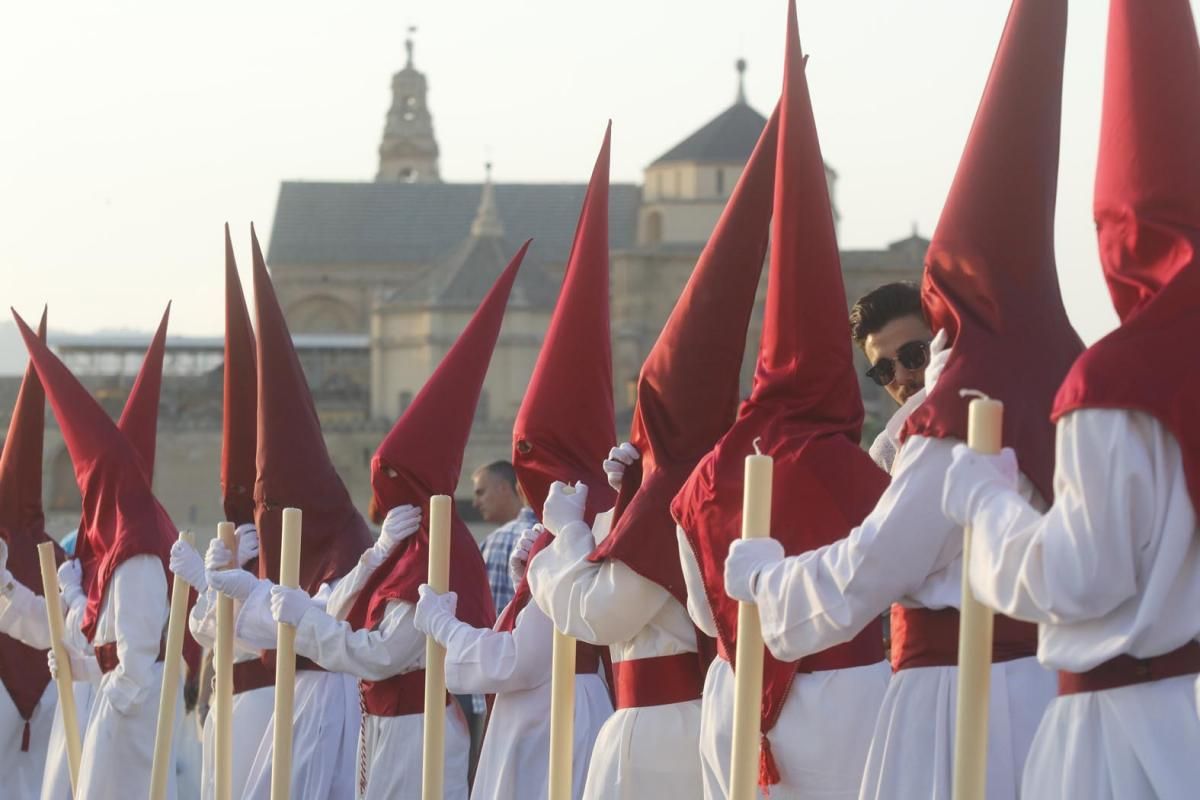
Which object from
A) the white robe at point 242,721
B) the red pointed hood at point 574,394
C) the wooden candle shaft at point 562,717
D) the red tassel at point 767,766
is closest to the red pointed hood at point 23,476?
the white robe at point 242,721

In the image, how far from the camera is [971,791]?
3.84 m

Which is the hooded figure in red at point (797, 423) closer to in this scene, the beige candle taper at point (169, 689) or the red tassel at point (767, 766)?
the red tassel at point (767, 766)

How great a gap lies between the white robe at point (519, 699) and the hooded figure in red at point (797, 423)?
52.9 inches

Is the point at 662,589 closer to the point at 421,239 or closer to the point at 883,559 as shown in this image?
the point at 883,559

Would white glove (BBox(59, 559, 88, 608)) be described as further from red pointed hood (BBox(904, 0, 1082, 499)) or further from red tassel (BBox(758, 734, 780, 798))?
red pointed hood (BBox(904, 0, 1082, 499))

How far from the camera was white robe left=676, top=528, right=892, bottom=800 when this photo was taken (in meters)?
4.89

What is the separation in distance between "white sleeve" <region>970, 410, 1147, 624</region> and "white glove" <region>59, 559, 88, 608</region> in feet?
19.0

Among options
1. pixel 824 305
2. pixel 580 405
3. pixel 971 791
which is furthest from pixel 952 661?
pixel 580 405

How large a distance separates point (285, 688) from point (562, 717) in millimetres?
1358

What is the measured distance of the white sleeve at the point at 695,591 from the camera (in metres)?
5.12

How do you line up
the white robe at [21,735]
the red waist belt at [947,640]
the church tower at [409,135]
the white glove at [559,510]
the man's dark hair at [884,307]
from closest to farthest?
the red waist belt at [947,640] → the man's dark hair at [884,307] → the white glove at [559,510] → the white robe at [21,735] → the church tower at [409,135]

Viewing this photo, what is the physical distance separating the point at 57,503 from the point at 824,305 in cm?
5378

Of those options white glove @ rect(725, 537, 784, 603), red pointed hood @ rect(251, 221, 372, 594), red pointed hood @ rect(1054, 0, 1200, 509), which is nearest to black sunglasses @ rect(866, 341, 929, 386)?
white glove @ rect(725, 537, 784, 603)

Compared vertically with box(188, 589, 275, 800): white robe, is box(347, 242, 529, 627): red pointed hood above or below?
above
